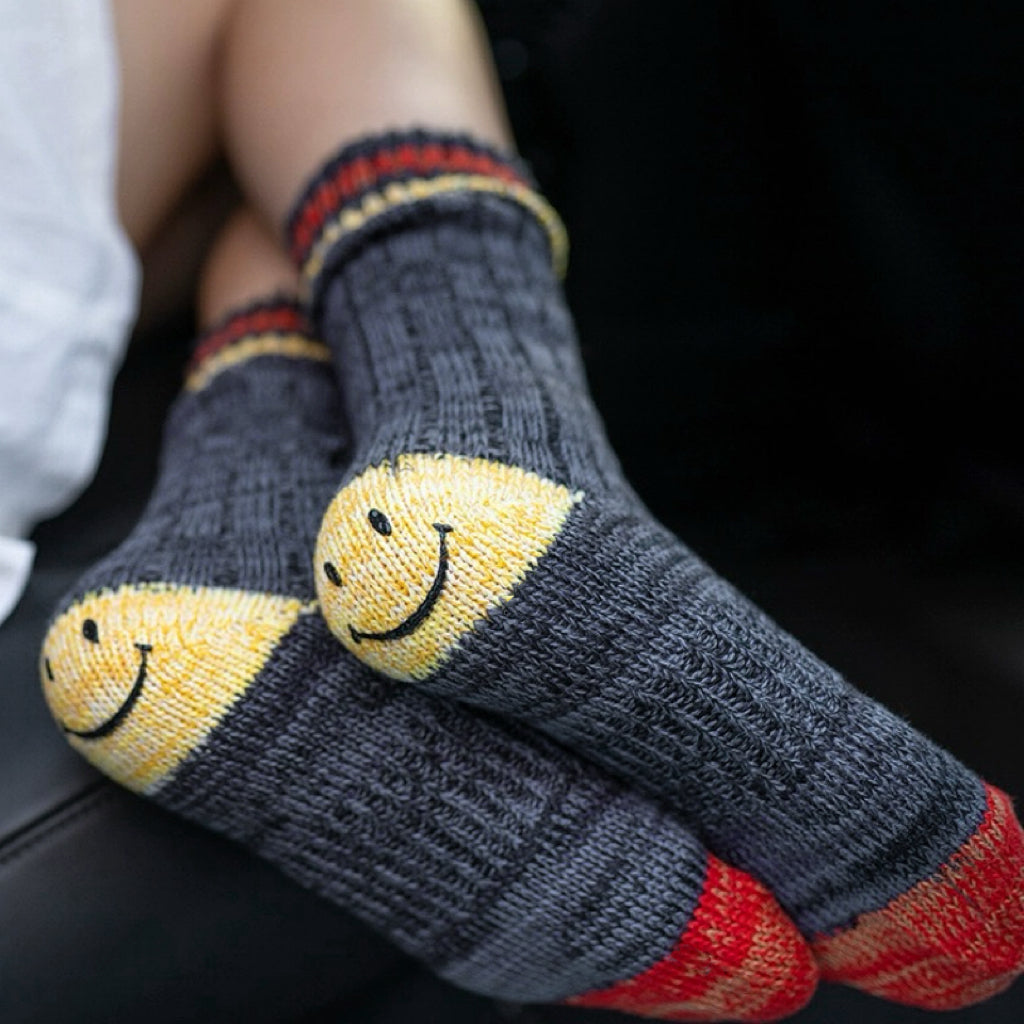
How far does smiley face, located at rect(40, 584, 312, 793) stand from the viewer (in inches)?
15.8

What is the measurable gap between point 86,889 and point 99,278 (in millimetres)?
302

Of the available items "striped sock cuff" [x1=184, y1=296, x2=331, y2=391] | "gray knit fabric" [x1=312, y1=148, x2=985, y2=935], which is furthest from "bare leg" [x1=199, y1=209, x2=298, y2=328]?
"gray knit fabric" [x1=312, y1=148, x2=985, y2=935]

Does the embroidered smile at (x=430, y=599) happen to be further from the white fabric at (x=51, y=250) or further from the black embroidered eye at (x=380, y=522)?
the white fabric at (x=51, y=250)

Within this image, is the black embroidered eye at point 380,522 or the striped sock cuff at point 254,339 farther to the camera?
the striped sock cuff at point 254,339

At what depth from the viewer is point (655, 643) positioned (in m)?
0.38

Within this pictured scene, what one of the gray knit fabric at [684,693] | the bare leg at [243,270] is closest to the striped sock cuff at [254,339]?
the bare leg at [243,270]

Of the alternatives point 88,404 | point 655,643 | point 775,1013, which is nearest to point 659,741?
point 655,643

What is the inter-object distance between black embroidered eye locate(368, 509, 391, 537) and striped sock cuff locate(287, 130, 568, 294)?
19 centimetres

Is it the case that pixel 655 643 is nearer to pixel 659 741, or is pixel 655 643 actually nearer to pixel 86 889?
pixel 659 741

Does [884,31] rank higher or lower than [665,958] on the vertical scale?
higher

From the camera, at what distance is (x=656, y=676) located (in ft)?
1.26

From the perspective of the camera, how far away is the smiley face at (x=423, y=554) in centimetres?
37

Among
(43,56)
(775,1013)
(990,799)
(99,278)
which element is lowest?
(775,1013)

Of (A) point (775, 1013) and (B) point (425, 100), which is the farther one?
(B) point (425, 100)
